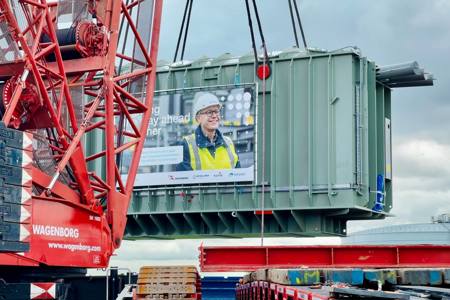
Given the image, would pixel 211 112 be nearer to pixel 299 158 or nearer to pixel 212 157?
pixel 212 157

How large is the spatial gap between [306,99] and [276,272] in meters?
23.4

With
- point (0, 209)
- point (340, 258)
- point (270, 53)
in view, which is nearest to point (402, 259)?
point (340, 258)

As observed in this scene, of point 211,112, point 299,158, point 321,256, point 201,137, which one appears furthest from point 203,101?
point 321,256

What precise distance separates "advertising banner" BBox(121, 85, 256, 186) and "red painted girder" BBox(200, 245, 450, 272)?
1614 centimetres

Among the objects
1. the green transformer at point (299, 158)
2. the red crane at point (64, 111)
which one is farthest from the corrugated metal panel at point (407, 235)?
the red crane at point (64, 111)

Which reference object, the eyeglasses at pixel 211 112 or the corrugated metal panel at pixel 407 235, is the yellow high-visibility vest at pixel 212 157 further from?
the corrugated metal panel at pixel 407 235

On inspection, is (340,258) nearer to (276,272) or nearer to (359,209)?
(276,272)

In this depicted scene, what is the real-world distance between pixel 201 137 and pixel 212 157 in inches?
42.9

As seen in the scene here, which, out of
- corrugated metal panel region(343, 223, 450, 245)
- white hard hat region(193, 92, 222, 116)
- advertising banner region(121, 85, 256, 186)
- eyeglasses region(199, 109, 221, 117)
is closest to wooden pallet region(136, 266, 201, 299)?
advertising banner region(121, 85, 256, 186)

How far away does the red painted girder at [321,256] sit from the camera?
762 inches

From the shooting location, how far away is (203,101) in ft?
123

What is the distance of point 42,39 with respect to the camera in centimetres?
2673

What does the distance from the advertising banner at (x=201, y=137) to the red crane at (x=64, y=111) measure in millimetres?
7127

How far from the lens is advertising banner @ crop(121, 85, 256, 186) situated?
3622cm
